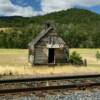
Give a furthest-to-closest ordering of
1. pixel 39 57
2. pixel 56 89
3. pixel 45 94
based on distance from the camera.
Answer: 1. pixel 39 57
2. pixel 56 89
3. pixel 45 94

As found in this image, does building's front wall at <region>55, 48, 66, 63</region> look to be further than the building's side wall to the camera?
Yes

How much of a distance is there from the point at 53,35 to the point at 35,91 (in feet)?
77.8

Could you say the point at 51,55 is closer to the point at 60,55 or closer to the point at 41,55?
the point at 60,55

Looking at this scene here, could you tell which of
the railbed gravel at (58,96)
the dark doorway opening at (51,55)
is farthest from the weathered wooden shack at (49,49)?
the railbed gravel at (58,96)

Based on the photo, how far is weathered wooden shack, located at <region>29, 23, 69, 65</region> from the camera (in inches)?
1337

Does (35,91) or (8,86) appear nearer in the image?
(35,91)

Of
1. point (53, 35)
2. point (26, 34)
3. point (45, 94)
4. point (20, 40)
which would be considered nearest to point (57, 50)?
point (53, 35)

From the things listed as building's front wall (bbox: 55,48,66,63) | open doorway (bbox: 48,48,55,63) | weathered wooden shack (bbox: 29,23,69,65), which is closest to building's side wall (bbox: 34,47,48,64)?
weathered wooden shack (bbox: 29,23,69,65)

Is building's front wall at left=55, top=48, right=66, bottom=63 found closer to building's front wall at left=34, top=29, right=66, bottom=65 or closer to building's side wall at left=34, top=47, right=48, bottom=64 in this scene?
building's front wall at left=34, top=29, right=66, bottom=65

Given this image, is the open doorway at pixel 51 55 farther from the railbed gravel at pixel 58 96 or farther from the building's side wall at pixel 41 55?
the railbed gravel at pixel 58 96

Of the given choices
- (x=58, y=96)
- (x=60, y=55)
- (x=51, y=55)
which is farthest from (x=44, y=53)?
(x=58, y=96)

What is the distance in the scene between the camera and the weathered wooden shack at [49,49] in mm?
33969

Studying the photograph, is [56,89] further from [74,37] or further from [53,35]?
[74,37]

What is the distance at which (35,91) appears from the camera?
1123 cm
